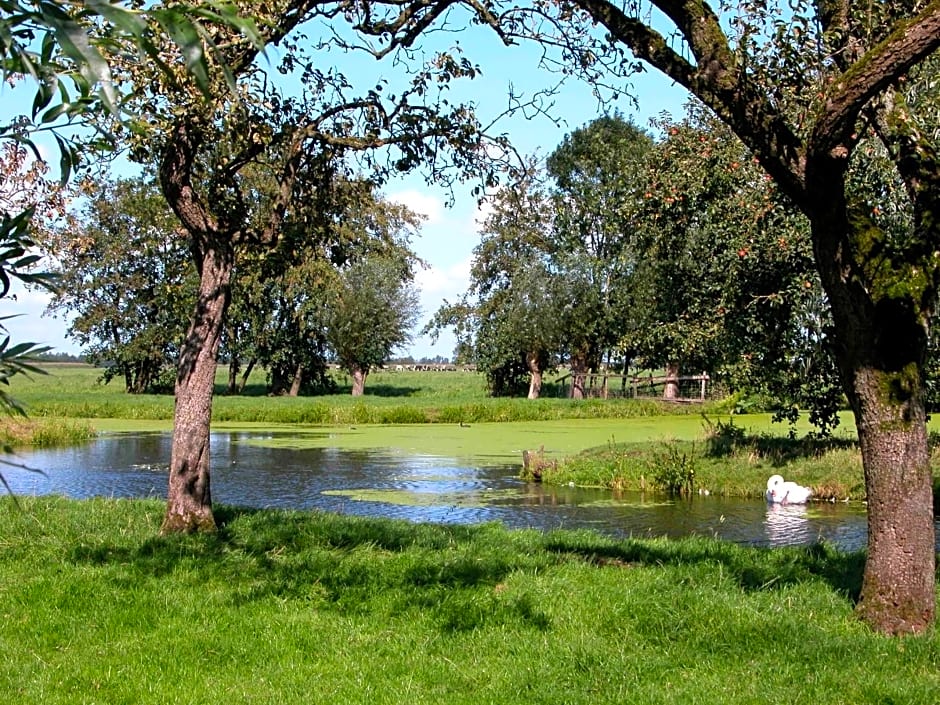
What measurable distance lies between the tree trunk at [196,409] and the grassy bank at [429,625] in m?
0.40

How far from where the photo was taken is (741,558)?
8.66 meters

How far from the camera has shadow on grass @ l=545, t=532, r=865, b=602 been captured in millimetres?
7691

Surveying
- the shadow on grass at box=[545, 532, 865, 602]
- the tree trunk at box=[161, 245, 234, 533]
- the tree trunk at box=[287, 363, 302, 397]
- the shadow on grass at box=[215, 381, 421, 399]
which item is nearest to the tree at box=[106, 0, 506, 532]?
the tree trunk at box=[161, 245, 234, 533]

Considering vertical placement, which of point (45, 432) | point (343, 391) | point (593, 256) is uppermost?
point (593, 256)

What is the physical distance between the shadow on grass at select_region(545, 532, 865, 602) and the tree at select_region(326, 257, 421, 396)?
1590 inches

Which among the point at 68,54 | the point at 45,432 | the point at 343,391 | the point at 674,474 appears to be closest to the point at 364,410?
the point at 45,432

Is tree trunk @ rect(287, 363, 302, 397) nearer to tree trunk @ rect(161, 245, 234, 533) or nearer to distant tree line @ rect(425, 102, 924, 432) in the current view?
distant tree line @ rect(425, 102, 924, 432)

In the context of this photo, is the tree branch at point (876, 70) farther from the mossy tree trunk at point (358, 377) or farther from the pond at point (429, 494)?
the mossy tree trunk at point (358, 377)

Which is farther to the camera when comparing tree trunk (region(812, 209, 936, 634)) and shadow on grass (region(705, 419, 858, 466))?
shadow on grass (region(705, 419, 858, 466))

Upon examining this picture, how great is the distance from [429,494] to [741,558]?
30.5 feet

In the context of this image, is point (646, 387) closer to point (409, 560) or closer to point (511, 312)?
point (511, 312)

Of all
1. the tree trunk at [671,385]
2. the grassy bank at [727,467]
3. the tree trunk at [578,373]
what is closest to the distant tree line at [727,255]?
the grassy bank at [727,467]

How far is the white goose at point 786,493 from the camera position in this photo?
16719 mm

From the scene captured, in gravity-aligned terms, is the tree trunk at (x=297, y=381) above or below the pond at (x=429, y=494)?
above
